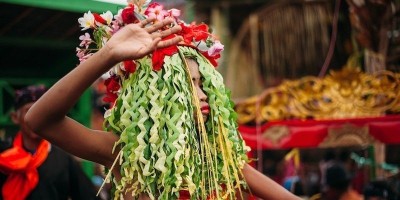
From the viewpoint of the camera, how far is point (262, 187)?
352 centimetres

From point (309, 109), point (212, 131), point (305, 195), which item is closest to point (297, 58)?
point (305, 195)

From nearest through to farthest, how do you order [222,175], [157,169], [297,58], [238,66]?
1. [157,169]
2. [222,175]
3. [297,58]
4. [238,66]

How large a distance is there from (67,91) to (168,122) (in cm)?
40

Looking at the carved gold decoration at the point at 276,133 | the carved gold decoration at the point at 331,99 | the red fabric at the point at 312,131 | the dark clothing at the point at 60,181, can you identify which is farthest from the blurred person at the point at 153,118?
the carved gold decoration at the point at 276,133

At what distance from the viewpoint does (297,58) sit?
9.73 metres

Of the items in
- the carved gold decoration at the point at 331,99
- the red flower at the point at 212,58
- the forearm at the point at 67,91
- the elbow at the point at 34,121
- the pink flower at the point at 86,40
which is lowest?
the carved gold decoration at the point at 331,99

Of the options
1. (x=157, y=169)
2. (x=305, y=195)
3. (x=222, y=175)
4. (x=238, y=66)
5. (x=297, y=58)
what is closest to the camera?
(x=157, y=169)

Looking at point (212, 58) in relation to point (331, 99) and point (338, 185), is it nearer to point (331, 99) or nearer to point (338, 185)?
point (338, 185)

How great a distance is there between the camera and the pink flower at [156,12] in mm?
3312

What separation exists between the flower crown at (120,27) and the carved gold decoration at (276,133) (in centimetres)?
336

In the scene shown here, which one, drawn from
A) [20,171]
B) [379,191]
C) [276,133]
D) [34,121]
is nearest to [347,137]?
[379,191]

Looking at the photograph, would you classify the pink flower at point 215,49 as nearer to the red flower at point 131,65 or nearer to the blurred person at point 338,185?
the red flower at point 131,65

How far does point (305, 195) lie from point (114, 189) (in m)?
5.23

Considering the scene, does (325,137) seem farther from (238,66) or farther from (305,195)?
(238,66)
